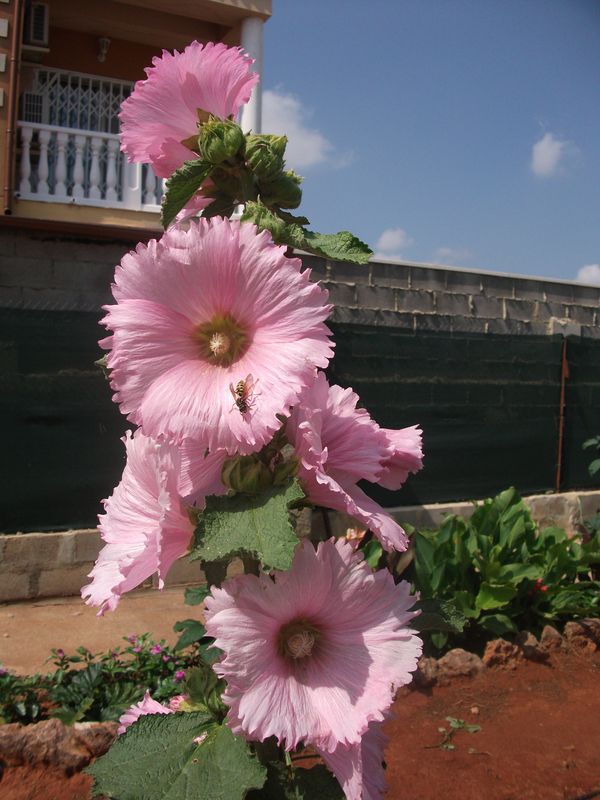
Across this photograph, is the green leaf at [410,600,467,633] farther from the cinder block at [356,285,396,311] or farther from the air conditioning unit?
the air conditioning unit

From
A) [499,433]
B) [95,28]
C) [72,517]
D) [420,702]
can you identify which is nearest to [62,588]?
[72,517]

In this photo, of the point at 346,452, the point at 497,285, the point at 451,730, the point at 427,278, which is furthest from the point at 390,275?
the point at 346,452

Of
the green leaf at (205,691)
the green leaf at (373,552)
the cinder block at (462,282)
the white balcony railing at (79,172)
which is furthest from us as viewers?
the white balcony railing at (79,172)

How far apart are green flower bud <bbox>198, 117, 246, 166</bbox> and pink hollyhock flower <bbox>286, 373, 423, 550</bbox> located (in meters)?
0.38

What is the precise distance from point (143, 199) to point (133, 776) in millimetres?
8827

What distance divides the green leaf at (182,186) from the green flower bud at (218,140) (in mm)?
21

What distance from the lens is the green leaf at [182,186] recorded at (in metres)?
1.26

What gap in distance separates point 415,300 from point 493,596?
3727 millimetres

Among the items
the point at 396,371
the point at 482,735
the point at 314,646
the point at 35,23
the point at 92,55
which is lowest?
the point at 482,735

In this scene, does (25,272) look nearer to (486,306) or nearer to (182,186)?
(486,306)

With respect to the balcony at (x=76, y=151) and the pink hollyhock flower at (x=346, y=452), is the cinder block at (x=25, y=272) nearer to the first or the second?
the balcony at (x=76, y=151)

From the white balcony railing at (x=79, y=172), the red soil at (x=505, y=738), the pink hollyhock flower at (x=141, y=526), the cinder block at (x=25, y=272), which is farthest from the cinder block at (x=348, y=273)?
the pink hollyhock flower at (x=141, y=526)

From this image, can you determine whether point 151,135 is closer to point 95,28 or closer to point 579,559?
point 579,559

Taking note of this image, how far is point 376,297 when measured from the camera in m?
7.37
